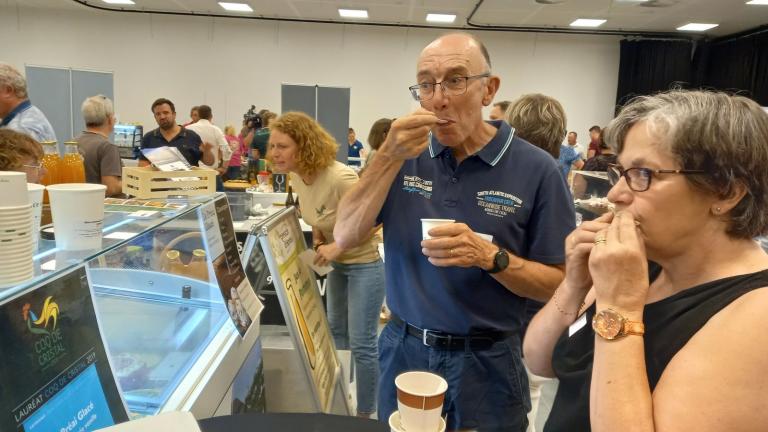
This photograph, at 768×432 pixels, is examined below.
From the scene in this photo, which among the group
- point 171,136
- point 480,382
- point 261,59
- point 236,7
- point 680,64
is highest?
point 236,7

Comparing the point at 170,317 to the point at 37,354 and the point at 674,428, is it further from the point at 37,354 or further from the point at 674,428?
the point at 674,428

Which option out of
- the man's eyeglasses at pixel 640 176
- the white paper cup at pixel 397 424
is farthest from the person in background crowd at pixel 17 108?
the man's eyeglasses at pixel 640 176

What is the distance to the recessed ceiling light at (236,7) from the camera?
9.90 metres

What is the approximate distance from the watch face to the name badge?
0.27 meters

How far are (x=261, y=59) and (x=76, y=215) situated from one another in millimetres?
11386

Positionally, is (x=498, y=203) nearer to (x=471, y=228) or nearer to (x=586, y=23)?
(x=471, y=228)

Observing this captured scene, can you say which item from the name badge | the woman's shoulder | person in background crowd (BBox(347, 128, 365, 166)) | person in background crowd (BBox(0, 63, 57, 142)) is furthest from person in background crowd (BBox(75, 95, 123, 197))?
person in background crowd (BBox(347, 128, 365, 166))

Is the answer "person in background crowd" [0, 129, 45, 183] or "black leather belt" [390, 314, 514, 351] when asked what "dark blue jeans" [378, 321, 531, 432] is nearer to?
"black leather belt" [390, 314, 514, 351]

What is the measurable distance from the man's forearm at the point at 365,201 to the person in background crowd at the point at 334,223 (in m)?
1.03

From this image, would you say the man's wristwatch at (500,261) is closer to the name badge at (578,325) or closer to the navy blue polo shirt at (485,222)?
the navy blue polo shirt at (485,222)

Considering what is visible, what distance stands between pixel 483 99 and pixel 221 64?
36.7 feet

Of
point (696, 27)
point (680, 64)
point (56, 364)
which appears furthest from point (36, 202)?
point (680, 64)

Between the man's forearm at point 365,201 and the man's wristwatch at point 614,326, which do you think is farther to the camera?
the man's forearm at point 365,201

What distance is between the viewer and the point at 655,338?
100 cm
